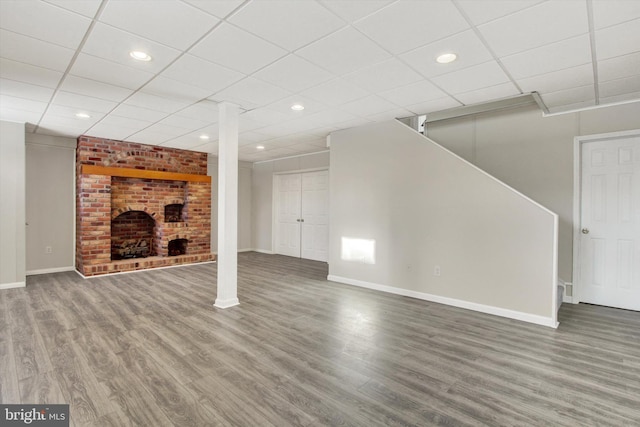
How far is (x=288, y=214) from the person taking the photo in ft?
27.2

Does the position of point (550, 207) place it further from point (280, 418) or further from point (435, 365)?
point (280, 418)

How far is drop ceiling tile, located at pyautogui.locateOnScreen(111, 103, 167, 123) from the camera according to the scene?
4.05 meters

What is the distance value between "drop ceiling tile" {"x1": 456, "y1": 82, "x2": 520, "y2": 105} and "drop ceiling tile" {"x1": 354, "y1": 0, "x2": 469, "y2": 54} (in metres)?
1.35

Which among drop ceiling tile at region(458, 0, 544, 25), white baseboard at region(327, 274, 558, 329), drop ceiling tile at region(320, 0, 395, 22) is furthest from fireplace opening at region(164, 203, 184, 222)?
drop ceiling tile at region(458, 0, 544, 25)

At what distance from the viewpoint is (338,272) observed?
531 cm

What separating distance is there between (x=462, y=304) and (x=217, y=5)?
161 inches

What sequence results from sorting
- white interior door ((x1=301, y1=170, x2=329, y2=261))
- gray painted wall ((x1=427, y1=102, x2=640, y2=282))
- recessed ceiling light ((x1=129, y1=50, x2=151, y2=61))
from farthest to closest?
white interior door ((x1=301, y1=170, x2=329, y2=261)), gray painted wall ((x1=427, y1=102, x2=640, y2=282)), recessed ceiling light ((x1=129, y1=50, x2=151, y2=61))

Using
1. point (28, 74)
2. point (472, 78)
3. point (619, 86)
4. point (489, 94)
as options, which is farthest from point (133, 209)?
point (619, 86)

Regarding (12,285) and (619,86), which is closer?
(619,86)

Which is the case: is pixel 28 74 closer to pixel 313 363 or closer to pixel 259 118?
pixel 259 118

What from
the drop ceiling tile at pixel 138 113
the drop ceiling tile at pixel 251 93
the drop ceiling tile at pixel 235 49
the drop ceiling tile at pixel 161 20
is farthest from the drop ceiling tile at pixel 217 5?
the drop ceiling tile at pixel 138 113

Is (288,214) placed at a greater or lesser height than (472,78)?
lesser

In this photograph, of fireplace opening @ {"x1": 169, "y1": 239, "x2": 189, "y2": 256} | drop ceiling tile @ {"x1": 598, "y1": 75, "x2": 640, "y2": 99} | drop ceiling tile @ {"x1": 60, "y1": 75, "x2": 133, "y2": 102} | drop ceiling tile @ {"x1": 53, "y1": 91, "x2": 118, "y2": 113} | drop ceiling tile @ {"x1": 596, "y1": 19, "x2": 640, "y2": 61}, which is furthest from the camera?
fireplace opening @ {"x1": 169, "y1": 239, "x2": 189, "y2": 256}

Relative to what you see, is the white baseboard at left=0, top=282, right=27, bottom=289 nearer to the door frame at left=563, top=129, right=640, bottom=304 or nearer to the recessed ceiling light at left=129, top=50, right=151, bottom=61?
the recessed ceiling light at left=129, top=50, right=151, bottom=61
